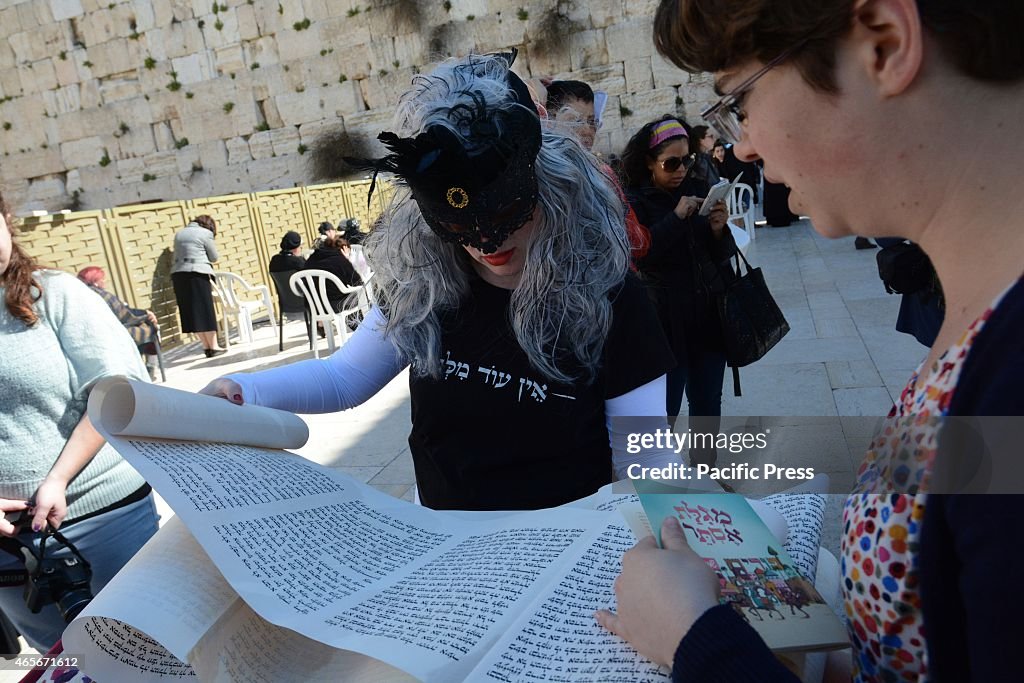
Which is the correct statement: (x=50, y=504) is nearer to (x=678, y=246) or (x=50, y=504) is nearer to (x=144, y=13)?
(x=678, y=246)

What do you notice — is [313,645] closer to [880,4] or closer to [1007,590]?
[1007,590]

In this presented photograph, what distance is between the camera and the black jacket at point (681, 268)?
335cm

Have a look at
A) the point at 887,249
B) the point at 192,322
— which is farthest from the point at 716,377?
the point at 192,322

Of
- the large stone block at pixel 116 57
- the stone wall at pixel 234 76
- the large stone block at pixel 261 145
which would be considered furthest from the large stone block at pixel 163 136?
the large stone block at pixel 261 145

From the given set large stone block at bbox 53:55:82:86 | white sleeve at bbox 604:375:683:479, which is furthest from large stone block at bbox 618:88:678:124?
white sleeve at bbox 604:375:683:479

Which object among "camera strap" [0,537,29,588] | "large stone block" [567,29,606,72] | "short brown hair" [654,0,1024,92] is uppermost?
"large stone block" [567,29,606,72]

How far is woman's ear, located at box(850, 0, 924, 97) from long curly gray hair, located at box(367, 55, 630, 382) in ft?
2.66

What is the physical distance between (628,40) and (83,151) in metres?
16.7

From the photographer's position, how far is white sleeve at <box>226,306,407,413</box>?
149 centimetres

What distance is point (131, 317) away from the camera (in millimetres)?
6883

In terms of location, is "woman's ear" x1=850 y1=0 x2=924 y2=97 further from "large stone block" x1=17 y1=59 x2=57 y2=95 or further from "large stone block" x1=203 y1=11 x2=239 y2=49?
"large stone block" x1=17 y1=59 x2=57 y2=95

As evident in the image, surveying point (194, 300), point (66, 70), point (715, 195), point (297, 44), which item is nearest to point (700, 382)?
point (715, 195)

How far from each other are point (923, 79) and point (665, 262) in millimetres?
2862

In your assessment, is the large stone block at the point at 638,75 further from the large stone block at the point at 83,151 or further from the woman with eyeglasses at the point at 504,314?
the woman with eyeglasses at the point at 504,314
